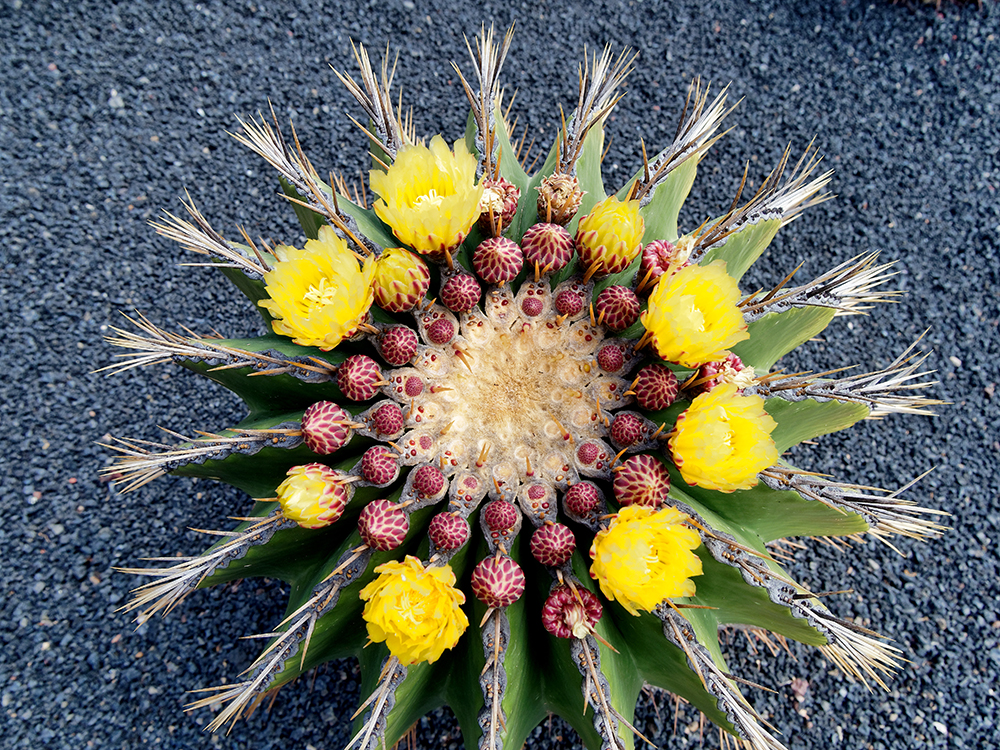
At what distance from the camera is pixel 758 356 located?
1637 mm

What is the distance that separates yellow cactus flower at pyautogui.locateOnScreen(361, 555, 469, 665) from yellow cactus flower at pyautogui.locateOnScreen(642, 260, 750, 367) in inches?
23.6

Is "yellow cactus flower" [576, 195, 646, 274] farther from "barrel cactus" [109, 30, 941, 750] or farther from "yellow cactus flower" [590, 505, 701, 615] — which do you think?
"yellow cactus flower" [590, 505, 701, 615]

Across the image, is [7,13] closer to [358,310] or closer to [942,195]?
[358,310]

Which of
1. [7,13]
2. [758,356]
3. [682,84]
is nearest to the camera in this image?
[758,356]

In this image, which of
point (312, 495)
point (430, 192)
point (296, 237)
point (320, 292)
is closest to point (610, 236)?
point (430, 192)

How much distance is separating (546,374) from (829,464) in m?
1.58

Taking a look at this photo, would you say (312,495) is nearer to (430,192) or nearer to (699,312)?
(430,192)

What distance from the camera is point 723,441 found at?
114 centimetres

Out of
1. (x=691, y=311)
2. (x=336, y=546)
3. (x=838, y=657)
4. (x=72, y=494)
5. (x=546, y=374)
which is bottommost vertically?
(x=72, y=494)

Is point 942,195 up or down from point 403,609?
up

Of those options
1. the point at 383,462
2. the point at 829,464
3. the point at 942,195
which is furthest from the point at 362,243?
the point at 942,195

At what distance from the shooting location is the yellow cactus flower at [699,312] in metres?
1.19

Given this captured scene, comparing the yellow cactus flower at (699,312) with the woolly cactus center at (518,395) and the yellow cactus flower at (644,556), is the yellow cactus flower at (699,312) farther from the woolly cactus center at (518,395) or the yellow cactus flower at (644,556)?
the yellow cactus flower at (644,556)

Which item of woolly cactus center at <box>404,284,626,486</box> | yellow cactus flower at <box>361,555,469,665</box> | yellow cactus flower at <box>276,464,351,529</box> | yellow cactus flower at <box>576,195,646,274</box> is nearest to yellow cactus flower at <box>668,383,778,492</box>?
woolly cactus center at <box>404,284,626,486</box>
